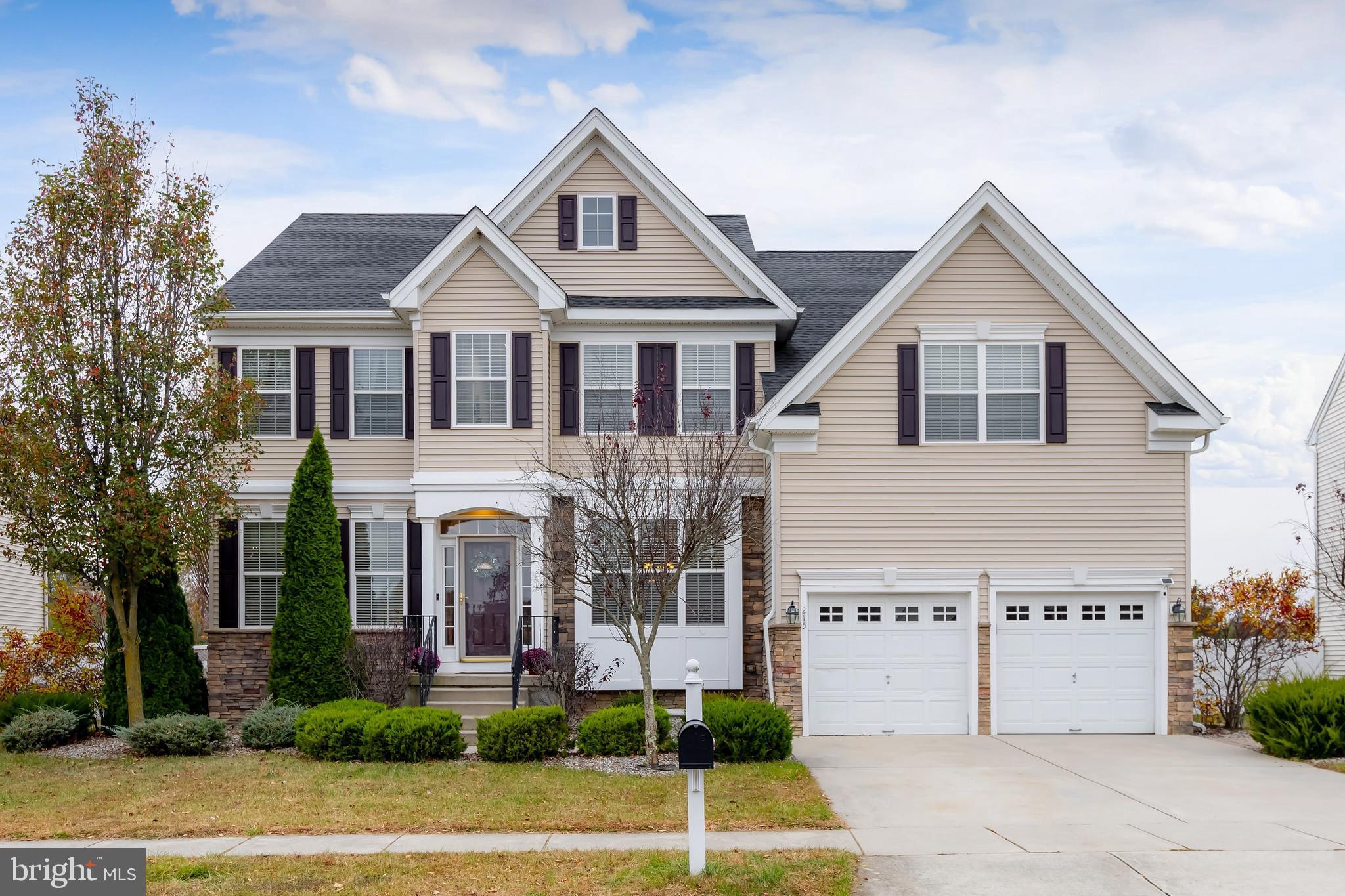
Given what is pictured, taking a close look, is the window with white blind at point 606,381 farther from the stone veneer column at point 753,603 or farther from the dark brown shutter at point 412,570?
the dark brown shutter at point 412,570

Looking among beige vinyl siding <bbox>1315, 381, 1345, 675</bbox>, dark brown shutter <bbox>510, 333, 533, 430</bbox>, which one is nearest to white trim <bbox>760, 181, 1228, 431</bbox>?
dark brown shutter <bbox>510, 333, 533, 430</bbox>

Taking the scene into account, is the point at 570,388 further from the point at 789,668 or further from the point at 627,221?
the point at 789,668

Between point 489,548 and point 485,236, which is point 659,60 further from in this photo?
point 489,548

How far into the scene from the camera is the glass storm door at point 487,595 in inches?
794

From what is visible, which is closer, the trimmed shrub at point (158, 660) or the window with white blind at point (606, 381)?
the trimmed shrub at point (158, 660)

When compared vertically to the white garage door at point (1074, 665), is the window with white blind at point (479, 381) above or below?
above

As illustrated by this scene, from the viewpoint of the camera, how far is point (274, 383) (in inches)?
797

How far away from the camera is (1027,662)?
18078mm

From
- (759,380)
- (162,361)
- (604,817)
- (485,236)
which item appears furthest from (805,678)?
(162,361)

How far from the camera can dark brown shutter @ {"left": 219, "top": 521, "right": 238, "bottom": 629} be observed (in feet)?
65.8

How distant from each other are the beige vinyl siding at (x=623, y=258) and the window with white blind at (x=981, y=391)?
12.8 feet

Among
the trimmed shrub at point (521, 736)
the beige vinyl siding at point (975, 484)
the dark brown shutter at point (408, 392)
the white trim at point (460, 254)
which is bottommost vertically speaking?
the trimmed shrub at point (521, 736)

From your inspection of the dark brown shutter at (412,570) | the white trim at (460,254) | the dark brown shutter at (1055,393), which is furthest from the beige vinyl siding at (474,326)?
the dark brown shutter at (1055,393)

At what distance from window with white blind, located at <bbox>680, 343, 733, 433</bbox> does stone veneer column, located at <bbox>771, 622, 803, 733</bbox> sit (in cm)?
376
